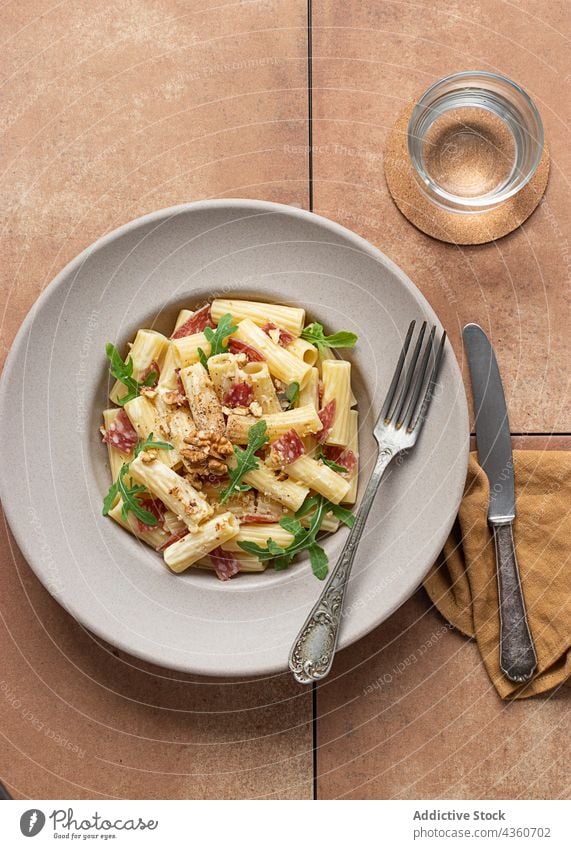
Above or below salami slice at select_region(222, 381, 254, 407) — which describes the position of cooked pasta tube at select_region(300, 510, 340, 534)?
below

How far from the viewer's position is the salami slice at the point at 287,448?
4.36 ft

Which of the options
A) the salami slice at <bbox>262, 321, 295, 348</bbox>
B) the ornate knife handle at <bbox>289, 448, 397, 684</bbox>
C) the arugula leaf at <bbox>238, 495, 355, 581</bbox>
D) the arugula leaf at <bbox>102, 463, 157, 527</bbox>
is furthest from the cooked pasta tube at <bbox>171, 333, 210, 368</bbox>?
the ornate knife handle at <bbox>289, 448, 397, 684</bbox>

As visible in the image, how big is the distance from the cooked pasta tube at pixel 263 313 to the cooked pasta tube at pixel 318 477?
0.80ft

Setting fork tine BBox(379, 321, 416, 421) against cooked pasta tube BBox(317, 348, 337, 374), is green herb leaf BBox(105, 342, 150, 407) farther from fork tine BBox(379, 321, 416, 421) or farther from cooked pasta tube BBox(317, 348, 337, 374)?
fork tine BBox(379, 321, 416, 421)

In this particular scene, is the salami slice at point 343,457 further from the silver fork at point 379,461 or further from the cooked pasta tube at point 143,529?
the cooked pasta tube at point 143,529

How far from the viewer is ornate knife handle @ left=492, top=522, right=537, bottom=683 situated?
149 cm

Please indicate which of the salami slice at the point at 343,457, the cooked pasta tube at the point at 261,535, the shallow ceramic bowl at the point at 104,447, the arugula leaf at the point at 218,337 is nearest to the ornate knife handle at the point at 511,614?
the shallow ceramic bowl at the point at 104,447

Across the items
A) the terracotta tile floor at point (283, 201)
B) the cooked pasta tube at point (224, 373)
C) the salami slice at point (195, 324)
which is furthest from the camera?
the terracotta tile floor at point (283, 201)

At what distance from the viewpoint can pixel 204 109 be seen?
1.60m

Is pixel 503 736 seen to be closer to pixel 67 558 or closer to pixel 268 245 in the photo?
pixel 67 558

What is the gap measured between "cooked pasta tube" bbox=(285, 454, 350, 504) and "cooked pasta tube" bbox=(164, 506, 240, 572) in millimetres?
137

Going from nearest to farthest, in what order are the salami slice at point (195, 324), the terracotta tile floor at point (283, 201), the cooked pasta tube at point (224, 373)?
the cooked pasta tube at point (224, 373)
the salami slice at point (195, 324)
the terracotta tile floor at point (283, 201)
